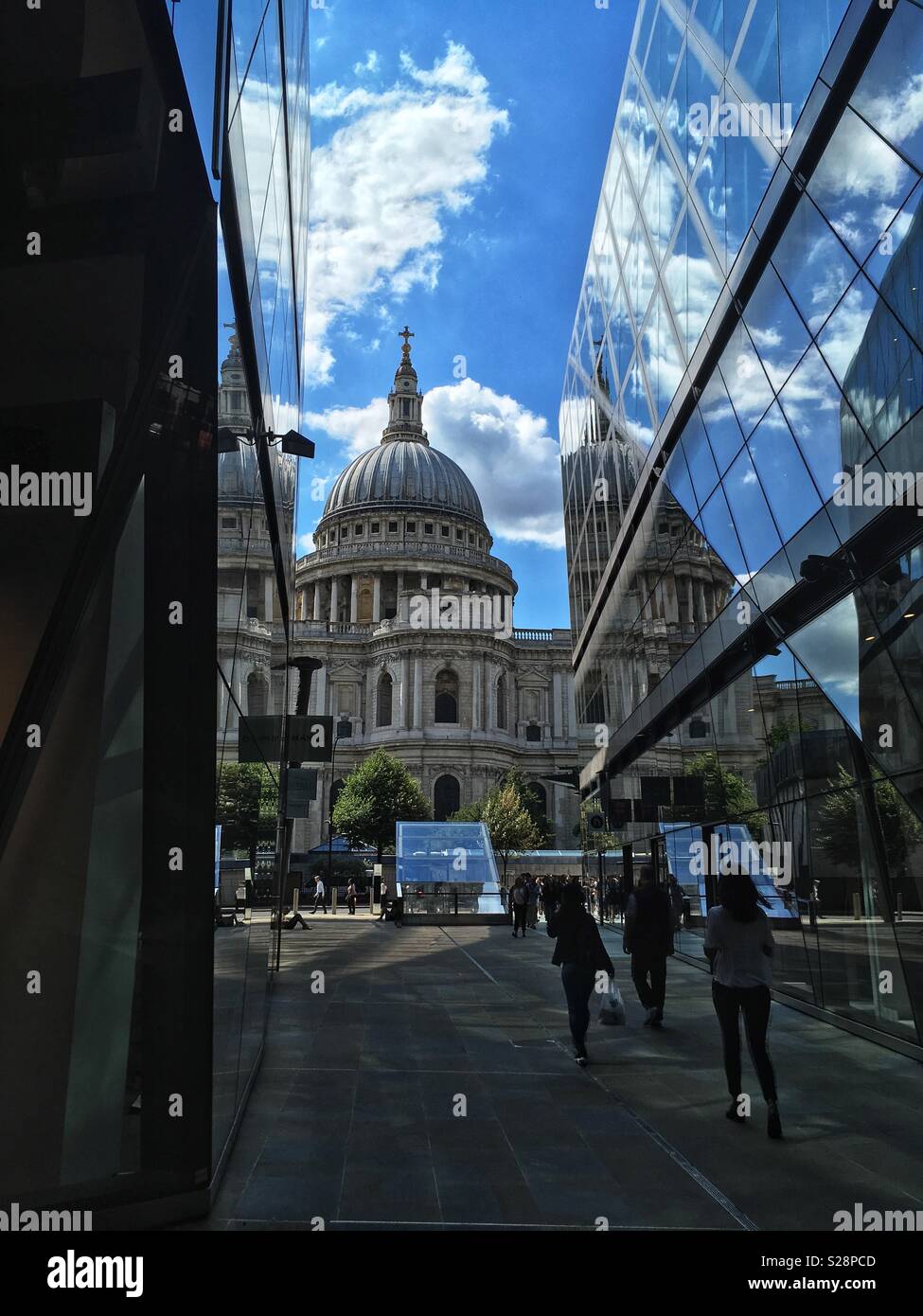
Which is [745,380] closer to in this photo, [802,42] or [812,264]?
[812,264]

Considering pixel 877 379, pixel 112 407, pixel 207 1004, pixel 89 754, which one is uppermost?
pixel 877 379

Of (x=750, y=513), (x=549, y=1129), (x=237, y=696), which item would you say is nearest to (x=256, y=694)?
(x=237, y=696)

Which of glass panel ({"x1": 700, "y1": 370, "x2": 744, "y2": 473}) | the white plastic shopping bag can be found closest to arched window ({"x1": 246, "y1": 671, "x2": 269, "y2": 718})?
the white plastic shopping bag

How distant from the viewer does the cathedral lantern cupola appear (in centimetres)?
12350

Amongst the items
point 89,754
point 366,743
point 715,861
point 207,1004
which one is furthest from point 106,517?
point 366,743

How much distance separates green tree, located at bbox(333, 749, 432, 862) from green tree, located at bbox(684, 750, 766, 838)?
5371 cm

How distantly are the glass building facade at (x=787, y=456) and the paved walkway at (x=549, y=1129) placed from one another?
2.09 metres

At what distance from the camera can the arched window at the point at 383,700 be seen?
89.5m

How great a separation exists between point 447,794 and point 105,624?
81079 millimetres

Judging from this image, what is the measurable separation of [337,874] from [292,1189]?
55.4 m

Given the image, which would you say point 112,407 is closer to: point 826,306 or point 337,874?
point 826,306

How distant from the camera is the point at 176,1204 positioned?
17.5 feet

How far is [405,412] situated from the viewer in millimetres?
125312

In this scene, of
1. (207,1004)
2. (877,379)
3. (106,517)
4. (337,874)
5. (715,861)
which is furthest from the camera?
(337,874)
